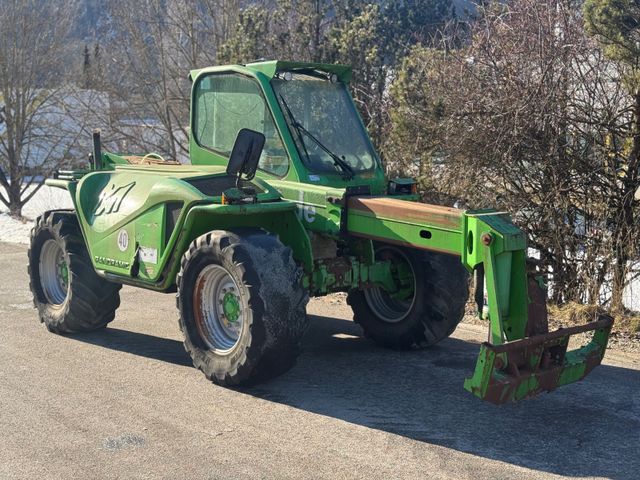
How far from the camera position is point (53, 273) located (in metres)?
8.80

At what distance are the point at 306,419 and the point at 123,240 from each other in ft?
8.29

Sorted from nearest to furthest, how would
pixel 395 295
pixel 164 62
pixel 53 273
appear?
1. pixel 395 295
2. pixel 53 273
3. pixel 164 62

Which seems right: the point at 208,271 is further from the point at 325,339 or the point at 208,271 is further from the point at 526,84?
the point at 526,84

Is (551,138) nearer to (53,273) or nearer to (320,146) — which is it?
(320,146)

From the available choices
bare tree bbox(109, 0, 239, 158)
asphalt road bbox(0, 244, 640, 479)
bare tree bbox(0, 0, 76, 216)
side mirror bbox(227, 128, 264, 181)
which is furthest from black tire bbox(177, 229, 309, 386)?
bare tree bbox(0, 0, 76, 216)

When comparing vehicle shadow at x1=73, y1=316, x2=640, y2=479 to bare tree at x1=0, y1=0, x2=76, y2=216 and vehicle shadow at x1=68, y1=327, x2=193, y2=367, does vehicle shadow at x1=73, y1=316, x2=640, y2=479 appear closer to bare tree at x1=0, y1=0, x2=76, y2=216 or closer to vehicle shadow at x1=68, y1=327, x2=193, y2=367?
vehicle shadow at x1=68, y1=327, x2=193, y2=367

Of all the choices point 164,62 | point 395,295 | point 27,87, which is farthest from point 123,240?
point 27,87

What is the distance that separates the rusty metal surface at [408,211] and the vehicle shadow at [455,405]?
50.1 inches

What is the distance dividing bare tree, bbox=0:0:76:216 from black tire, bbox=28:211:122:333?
10.9m

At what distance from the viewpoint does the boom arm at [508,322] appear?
5539 millimetres

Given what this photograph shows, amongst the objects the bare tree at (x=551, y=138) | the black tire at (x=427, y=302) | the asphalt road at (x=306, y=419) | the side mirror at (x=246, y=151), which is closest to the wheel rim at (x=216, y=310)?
the asphalt road at (x=306, y=419)

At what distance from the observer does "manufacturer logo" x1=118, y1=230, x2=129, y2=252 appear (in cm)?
758

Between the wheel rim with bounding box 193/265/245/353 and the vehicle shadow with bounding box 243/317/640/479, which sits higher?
the wheel rim with bounding box 193/265/245/353

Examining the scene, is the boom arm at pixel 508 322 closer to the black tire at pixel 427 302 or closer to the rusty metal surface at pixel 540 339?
the rusty metal surface at pixel 540 339
